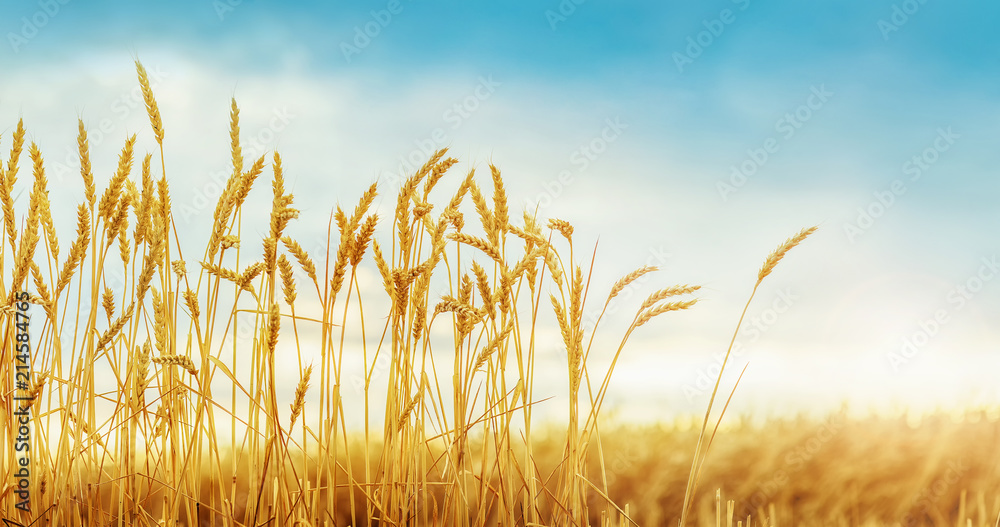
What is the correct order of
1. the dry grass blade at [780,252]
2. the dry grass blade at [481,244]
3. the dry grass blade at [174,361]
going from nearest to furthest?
the dry grass blade at [174,361], the dry grass blade at [481,244], the dry grass blade at [780,252]

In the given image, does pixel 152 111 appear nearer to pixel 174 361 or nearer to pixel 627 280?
pixel 174 361

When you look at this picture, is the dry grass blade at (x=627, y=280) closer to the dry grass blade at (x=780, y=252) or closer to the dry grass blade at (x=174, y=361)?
the dry grass blade at (x=780, y=252)

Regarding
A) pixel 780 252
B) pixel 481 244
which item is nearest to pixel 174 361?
pixel 481 244

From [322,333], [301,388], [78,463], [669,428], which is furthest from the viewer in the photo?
[669,428]

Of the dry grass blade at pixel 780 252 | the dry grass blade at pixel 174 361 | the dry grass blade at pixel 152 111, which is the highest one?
the dry grass blade at pixel 152 111

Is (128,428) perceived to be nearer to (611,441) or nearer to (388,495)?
(388,495)

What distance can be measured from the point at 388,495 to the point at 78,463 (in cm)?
83

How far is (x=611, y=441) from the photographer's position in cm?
364

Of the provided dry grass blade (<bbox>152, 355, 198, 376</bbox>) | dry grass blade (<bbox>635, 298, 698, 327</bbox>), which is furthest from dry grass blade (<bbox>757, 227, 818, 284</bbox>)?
dry grass blade (<bbox>152, 355, 198, 376</bbox>)

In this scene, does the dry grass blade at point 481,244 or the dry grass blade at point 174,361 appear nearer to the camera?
the dry grass blade at point 174,361

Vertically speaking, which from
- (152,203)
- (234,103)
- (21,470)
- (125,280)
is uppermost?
(234,103)

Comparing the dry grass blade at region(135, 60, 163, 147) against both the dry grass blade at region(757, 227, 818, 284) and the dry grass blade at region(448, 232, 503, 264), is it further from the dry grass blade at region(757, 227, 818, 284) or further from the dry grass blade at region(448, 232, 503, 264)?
the dry grass blade at region(757, 227, 818, 284)

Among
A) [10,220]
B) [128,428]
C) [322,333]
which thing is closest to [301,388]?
[322,333]

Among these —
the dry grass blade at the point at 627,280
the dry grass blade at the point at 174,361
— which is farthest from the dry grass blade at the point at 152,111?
the dry grass blade at the point at 627,280
